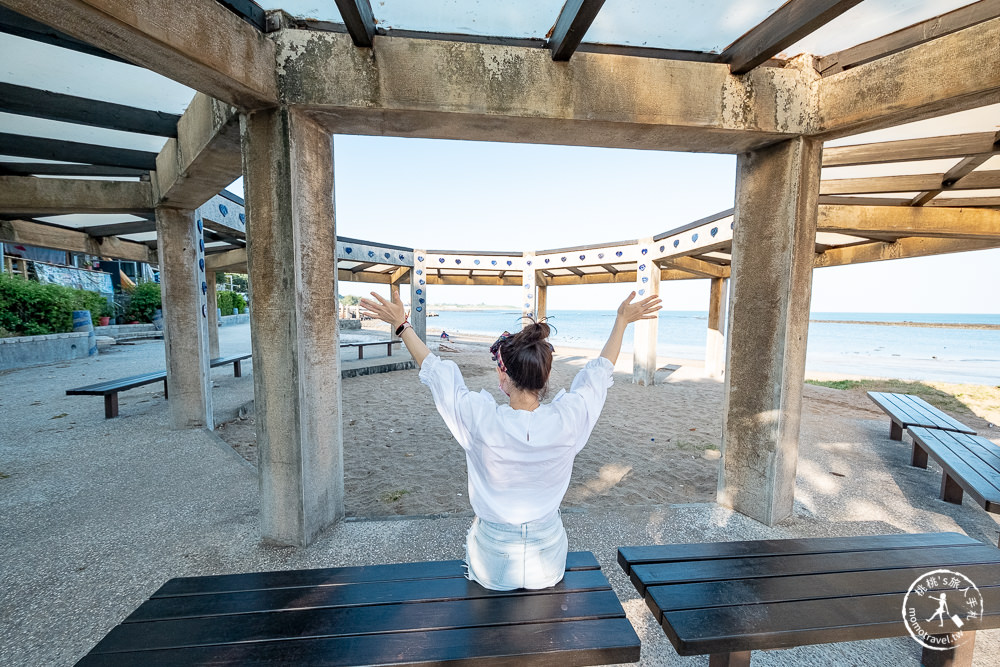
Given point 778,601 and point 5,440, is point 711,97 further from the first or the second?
point 5,440

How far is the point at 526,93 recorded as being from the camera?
8.36 feet

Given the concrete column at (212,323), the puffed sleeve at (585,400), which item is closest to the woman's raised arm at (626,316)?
the puffed sleeve at (585,400)

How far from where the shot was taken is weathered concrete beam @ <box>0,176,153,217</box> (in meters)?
4.88

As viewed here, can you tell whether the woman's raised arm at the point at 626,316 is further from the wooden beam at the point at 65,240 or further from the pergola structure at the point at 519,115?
the wooden beam at the point at 65,240

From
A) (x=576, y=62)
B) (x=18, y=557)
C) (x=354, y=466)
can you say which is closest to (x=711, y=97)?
(x=576, y=62)

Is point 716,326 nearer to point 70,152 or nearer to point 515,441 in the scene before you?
point 515,441

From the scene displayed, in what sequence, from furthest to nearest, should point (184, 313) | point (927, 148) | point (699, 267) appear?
point (699, 267), point (184, 313), point (927, 148)

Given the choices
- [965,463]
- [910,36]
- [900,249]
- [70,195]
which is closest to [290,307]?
[910,36]

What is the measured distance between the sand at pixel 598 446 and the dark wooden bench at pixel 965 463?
0.86 m

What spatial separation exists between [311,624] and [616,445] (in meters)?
4.67

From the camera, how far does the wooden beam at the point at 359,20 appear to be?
2.11 metres

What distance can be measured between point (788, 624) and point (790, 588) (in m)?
0.22

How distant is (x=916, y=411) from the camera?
4.89 metres

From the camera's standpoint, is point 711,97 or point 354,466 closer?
point 711,97
